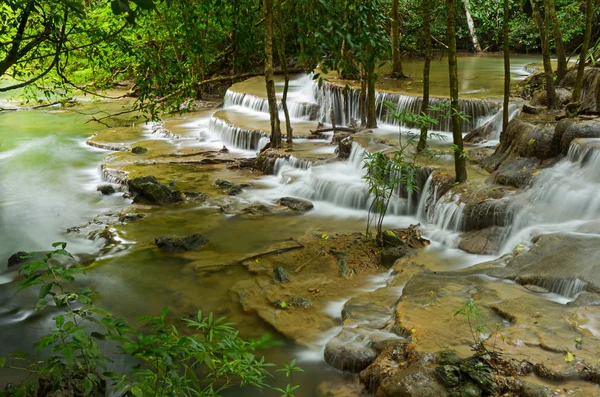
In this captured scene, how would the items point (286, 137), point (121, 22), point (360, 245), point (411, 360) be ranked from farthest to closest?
1. point (286, 137)
2. point (121, 22)
3. point (360, 245)
4. point (411, 360)

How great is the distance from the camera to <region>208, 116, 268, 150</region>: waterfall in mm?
16312

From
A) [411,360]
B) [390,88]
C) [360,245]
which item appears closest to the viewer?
[411,360]

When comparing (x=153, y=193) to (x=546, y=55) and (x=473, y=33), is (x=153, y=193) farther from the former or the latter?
(x=473, y=33)

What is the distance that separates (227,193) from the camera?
12.5 meters

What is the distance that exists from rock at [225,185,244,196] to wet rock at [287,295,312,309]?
512cm

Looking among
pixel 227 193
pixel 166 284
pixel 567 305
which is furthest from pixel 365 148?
pixel 567 305

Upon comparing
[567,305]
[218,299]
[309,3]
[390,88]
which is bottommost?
[218,299]

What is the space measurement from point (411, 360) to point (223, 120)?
539 inches

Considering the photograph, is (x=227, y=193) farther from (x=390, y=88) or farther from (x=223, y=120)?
(x=390, y=88)

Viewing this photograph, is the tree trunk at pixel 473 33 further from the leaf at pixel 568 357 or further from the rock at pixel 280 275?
the leaf at pixel 568 357

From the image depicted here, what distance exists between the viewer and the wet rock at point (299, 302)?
7.62 m

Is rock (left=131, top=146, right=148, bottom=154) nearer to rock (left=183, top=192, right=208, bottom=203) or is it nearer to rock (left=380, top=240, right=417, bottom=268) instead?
rock (left=183, top=192, right=208, bottom=203)

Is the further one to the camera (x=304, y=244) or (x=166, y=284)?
Result: (x=304, y=244)

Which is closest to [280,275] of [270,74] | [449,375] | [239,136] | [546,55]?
A: [449,375]
